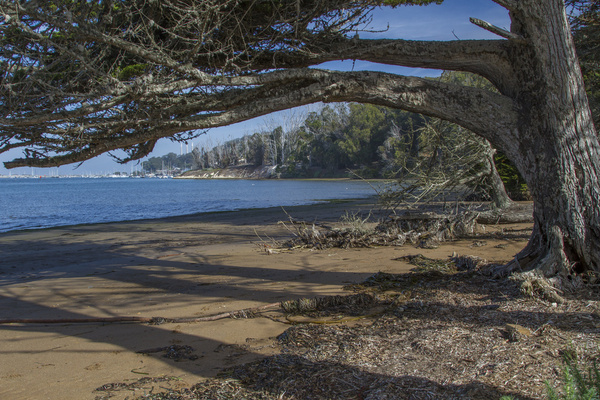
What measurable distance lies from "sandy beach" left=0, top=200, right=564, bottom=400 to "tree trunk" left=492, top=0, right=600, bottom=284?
2396 millimetres

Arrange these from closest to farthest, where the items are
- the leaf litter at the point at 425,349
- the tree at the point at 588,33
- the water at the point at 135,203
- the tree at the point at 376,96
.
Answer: the leaf litter at the point at 425,349 < the tree at the point at 376,96 < the tree at the point at 588,33 < the water at the point at 135,203

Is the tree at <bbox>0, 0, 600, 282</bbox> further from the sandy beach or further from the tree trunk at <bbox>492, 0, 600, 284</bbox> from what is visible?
the sandy beach

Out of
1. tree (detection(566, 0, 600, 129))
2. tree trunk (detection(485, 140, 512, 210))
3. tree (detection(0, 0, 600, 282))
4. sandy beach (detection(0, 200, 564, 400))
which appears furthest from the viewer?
tree trunk (detection(485, 140, 512, 210))

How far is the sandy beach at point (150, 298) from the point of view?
10.7 ft

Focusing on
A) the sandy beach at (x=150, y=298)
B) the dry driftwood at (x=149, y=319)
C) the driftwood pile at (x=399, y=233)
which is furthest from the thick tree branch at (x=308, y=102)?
the driftwood pile at (x=399, y=233)

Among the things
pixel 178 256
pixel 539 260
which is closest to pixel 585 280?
pixel 539 260

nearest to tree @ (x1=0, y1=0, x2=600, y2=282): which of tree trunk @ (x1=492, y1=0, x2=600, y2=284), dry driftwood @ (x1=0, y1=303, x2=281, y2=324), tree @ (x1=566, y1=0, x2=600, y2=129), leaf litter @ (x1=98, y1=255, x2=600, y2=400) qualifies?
tree trunk @ (x1=492, y1=0, x2=600, y2=284)

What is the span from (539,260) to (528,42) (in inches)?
91.5

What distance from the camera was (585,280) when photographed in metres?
4.15

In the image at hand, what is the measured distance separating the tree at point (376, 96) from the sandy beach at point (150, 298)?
191cm

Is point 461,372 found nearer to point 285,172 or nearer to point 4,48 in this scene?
point 4,48

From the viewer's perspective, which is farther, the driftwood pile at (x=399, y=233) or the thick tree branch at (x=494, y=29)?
the driftwood pile at (x=399, y=233)

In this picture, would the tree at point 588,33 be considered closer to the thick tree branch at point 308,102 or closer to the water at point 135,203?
the thick tree branch at point 308,102

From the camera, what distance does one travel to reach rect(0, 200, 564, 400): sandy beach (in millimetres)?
3252
